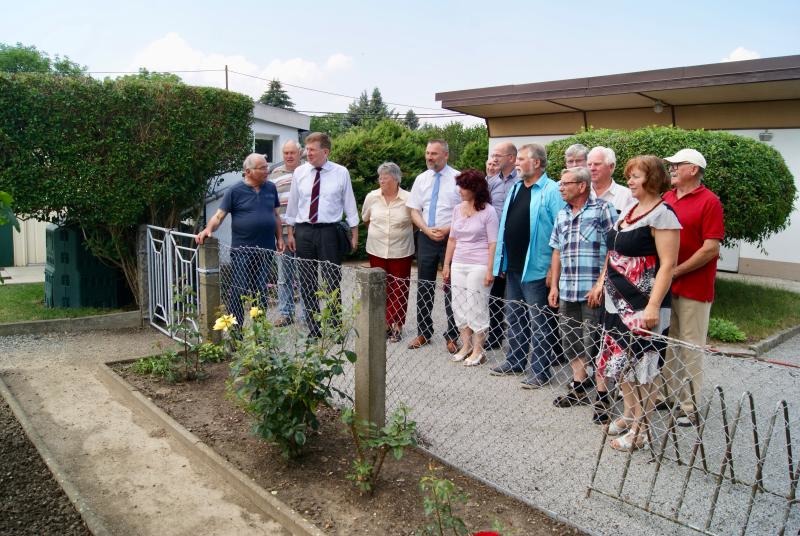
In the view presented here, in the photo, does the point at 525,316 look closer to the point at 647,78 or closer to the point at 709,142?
the point at 709,142

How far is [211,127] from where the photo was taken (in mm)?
7414

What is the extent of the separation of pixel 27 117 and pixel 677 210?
6033mm

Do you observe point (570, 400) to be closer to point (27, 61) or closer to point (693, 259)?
point (693, 259)

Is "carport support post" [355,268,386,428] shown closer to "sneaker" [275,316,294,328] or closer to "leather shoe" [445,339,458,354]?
"sneaker" [275,316,294,328]

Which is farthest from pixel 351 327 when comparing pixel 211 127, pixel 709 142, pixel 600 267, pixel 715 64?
pixel 715 64

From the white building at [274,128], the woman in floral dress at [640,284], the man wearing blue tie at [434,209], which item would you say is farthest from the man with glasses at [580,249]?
the white building at [274,128]

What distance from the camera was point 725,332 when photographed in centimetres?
680

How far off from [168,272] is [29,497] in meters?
3.48

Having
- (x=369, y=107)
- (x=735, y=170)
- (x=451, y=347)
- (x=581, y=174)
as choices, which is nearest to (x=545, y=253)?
(x=581, y=174)

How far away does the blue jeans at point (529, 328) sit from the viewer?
17.0 ft

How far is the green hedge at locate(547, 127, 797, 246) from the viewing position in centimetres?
705

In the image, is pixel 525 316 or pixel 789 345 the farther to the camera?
pixel 789 345

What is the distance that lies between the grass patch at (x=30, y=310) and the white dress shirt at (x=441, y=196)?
12.9 ft

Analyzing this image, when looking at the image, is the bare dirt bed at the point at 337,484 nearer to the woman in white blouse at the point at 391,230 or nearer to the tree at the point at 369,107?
the woman in white blouse at the point at 391,230
